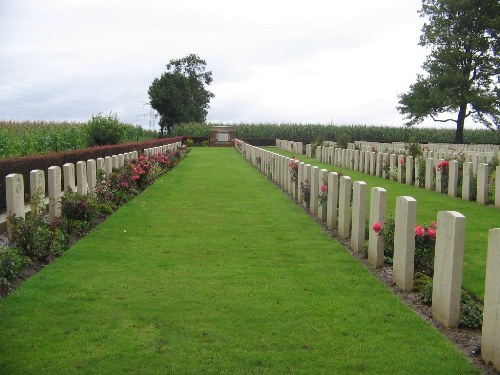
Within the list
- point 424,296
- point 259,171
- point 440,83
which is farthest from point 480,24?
point 424,296

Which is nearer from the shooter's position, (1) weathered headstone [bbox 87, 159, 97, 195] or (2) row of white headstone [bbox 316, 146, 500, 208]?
(1) weathered headstone [bbox 87, 159, 97, 195]

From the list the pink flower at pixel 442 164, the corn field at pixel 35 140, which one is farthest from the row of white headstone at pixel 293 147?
the pink flower at pixel 442 164

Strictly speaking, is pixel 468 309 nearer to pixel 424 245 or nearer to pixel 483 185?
pixel 424 245

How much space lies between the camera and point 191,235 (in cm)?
877

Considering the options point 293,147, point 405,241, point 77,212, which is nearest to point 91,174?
point 77,212

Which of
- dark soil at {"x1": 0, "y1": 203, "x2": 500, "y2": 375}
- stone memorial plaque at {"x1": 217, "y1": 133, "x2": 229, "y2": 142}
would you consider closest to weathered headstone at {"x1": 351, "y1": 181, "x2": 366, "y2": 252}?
dark soil at {"x1": 0, "y1": 203, "x2": 500, "y2": 375}

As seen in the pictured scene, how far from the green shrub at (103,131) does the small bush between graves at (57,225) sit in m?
13.3

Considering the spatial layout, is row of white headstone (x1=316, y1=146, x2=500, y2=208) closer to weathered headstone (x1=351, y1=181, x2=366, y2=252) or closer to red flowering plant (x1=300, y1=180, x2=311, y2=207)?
red flowering plant (x1=300, y1=180, x2=311, y2=207)

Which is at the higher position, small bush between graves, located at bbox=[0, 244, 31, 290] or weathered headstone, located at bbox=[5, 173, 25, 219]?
weathered headstone, located at bbox=[5, 173, 25, 219]

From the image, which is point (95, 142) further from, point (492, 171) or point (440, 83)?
point (440, 83)

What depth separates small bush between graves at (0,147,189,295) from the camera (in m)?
6.25

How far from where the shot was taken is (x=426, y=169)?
16234 mm

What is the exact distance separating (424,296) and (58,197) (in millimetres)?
5330

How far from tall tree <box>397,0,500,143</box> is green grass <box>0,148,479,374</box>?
127ft
